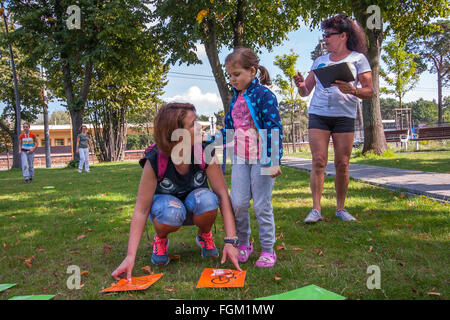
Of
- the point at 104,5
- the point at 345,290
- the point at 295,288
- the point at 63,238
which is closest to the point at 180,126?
the point at 295,288

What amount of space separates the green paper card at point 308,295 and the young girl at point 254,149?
536 millimetres

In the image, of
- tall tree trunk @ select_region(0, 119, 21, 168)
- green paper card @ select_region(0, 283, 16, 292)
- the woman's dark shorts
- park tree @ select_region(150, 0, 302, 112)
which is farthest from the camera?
tall tree trunk @ select_region(0, 119, 21, 168)

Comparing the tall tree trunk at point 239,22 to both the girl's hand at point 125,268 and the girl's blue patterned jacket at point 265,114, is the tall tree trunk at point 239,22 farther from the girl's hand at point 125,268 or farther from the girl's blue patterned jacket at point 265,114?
the girl's hand at point 125,268

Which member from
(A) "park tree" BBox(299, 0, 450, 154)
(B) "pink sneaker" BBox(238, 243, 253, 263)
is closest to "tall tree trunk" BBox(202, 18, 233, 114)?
(A) "park tree" BBox(299, 0, 450, 154)

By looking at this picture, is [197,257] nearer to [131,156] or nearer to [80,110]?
[80,110]

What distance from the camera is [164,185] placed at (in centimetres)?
269

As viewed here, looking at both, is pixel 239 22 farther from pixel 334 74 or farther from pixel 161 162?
pixel 161 162

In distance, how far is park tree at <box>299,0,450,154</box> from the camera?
34.2ft

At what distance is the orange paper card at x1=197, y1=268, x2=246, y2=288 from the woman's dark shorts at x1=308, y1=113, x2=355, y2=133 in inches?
75.6

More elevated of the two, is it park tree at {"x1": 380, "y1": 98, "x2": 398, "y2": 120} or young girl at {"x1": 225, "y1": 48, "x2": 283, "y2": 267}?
park tree at {"x1": 380, "y1": 98, "x2": 398, "y2": 120}

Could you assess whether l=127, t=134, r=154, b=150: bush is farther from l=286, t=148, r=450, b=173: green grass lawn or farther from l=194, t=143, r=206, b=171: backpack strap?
l=194, t=143, r=206, b=171: backpack strap

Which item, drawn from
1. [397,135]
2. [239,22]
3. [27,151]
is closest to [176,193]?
[239,22]

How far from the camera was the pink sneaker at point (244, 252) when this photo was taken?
2.63 metres

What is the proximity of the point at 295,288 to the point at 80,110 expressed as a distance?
1799cm
